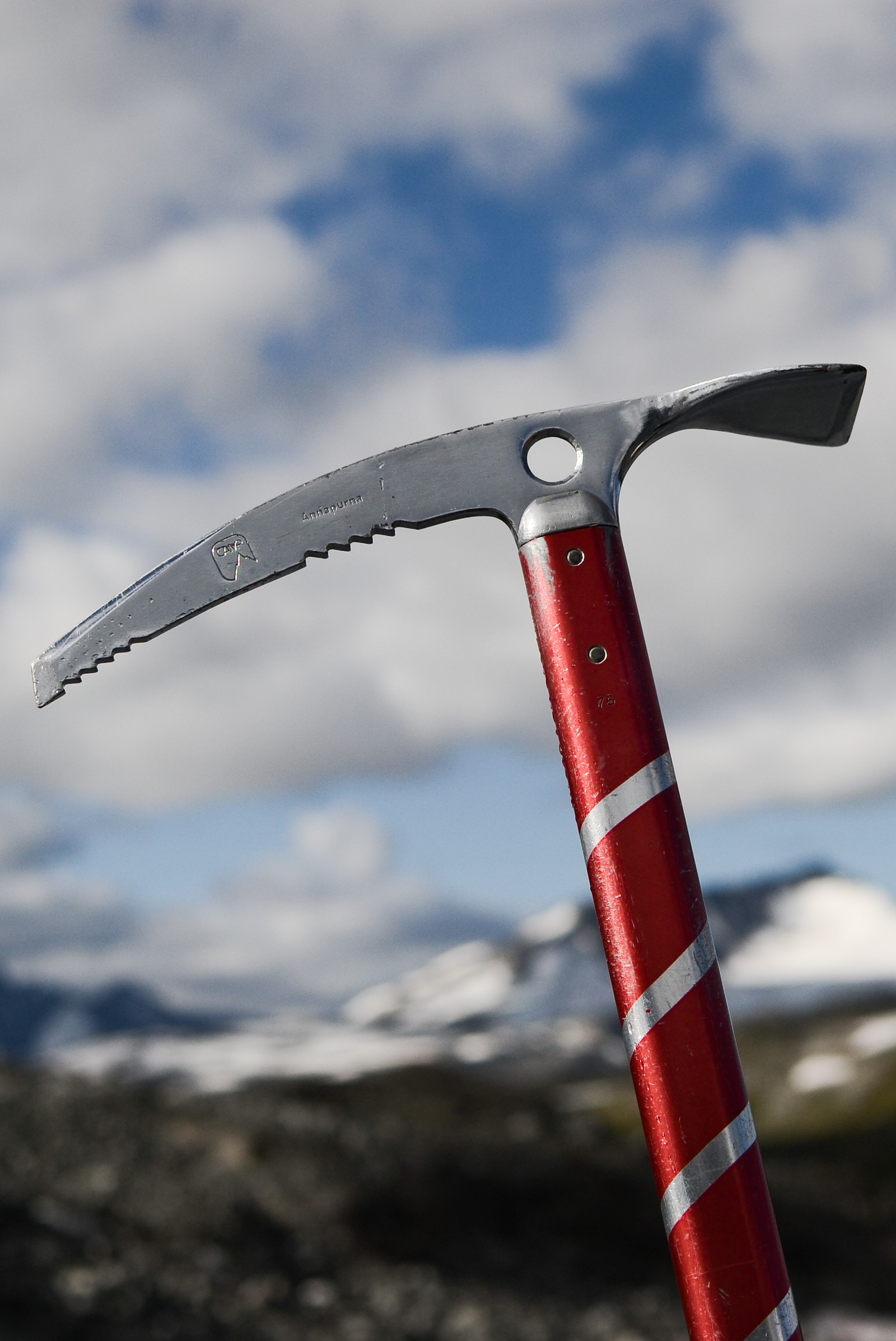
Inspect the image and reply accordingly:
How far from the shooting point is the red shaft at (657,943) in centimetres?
220

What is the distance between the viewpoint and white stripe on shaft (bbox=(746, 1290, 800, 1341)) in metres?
2.17

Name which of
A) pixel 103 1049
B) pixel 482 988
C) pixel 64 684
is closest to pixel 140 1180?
pixel 64 684

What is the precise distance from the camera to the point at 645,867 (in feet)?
7.47

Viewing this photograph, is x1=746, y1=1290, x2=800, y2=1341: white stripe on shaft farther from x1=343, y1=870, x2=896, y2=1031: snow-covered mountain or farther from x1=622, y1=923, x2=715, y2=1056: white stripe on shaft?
x1=343, y1=870, x2=896, y2=1031: snow-covered mountain

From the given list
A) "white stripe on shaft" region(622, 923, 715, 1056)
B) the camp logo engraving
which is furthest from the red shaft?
the camp logo engraving

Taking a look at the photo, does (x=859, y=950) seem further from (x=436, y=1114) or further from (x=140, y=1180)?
(x=140, y=1180)

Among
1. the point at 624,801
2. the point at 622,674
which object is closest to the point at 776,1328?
the point at 624,801

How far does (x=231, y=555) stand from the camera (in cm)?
250

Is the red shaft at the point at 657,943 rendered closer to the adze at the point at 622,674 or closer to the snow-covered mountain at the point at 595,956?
the adze at the point at 622,674

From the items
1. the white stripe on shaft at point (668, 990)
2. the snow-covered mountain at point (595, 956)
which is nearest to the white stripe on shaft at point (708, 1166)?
Answer: the white stripe on shaft at point (668, 990)

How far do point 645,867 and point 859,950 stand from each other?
151696mm

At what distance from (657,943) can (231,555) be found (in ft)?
3.58

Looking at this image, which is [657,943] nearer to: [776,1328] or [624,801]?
[624,801]

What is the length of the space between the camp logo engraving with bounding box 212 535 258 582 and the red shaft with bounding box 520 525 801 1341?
0.55m
